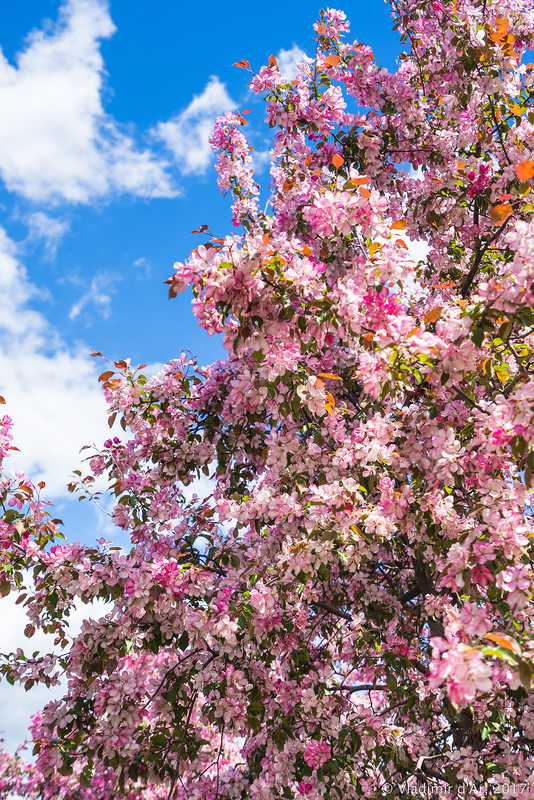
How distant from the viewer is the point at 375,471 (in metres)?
3.67

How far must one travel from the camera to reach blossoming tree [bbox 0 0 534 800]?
2.75m

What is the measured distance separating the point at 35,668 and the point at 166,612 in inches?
50.1

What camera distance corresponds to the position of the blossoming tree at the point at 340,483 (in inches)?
108

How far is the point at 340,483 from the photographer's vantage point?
11.1ft

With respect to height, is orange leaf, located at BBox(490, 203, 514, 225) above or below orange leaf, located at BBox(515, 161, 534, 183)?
above

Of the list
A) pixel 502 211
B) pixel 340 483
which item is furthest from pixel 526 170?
pixel 340 483

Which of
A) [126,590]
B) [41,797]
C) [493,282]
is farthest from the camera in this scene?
[41,797]

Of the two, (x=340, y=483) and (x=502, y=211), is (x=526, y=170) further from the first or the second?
(x=340, y=483)

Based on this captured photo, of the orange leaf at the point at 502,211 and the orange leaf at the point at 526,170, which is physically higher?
the orange leaf at the point at 502,211

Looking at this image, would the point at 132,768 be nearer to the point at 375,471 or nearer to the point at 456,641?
the point at 375,471

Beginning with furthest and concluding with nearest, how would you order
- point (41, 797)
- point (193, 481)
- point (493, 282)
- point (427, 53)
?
point (41, 797), point (427, 53), point (193, 481), point (493, 282)

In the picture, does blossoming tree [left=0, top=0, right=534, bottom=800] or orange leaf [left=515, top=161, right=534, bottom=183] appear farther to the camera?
blossoming tree [left=0, top=0, right=534, bottom=800]

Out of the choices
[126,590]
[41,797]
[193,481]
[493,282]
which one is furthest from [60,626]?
[41,797]

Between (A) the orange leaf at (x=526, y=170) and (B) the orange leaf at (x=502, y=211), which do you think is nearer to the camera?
(A) the orange leaf at (x=526, y=170)
